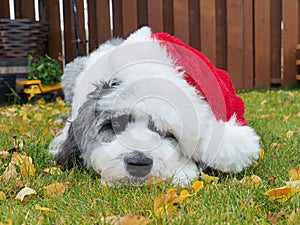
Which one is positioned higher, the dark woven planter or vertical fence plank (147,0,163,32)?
vertical fence plank (147,0,163,32)

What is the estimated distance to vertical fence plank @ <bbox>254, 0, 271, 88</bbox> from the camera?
Answer: 4.78 m

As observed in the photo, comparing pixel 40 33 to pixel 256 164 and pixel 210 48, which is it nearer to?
pixel 210 48

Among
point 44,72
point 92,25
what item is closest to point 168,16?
point 92,25

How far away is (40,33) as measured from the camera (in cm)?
438

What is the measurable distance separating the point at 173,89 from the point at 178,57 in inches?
7.8

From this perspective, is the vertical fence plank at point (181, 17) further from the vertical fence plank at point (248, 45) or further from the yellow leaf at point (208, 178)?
the yellow leaf at point (208, 178)

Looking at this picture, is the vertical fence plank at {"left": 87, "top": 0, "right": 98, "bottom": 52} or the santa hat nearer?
the santa hat

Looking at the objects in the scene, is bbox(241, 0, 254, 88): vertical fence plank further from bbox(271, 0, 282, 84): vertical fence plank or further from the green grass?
the green grass

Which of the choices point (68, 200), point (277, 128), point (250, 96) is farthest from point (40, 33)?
point (68, 200)

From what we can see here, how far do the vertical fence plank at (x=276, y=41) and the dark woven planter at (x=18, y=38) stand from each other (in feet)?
8.11

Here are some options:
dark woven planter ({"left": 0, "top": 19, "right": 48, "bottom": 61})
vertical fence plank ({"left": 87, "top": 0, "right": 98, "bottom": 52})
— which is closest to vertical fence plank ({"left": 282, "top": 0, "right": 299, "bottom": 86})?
vertical fence plank ({"left": 87, "top": 0, "right": 98, "bottom": 52})

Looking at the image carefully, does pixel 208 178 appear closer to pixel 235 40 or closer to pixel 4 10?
pixel 235 40

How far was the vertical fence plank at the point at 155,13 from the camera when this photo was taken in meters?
4.70

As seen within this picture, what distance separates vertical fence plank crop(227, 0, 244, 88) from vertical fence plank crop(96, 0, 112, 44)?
4.23 feet
